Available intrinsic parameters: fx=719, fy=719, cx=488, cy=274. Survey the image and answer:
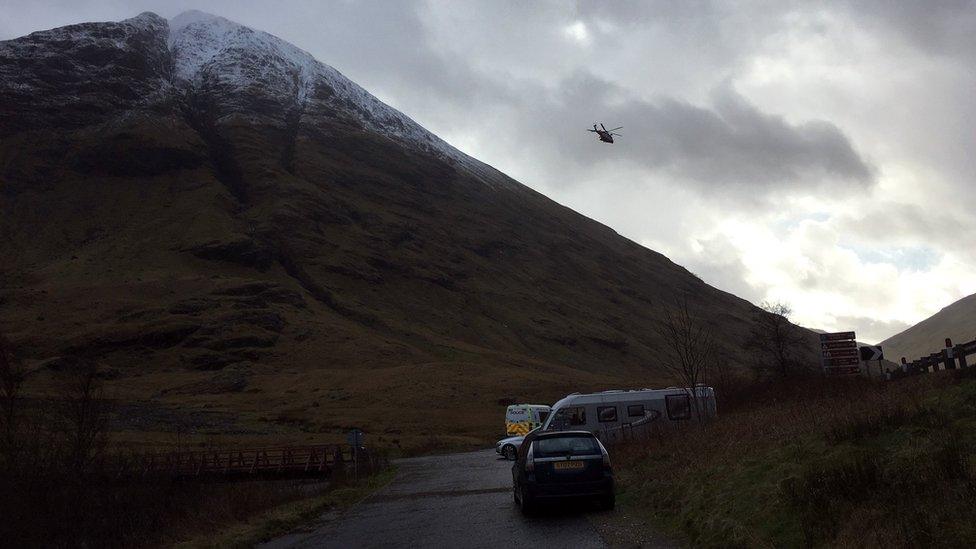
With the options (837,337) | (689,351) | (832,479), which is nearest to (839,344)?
(837,337)

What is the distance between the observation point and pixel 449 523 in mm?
13547

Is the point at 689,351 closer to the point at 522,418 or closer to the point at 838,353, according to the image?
the point at 838,353

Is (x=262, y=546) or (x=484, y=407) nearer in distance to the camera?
(x=262, y=546)

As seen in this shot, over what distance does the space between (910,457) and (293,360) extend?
78.6 metres

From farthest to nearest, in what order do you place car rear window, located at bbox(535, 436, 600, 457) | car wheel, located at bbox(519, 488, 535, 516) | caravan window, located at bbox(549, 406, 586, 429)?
1. caravan window, located at bbox(549, 406, 586, 429)
2. car rear window, located at bbox(535, 436, 600, 457)
3. car wheel, located at bbox(519, 488, 535, 516)

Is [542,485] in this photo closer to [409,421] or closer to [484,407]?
[409,421]

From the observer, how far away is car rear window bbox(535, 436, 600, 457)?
1301cm

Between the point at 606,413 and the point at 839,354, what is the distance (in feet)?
28.6

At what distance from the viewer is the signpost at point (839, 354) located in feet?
80.4

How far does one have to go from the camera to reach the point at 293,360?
81.4 metres

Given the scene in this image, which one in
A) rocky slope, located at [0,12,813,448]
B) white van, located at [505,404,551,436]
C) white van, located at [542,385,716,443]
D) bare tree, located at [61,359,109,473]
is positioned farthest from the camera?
rocky slope, located at [0,12,813,448]

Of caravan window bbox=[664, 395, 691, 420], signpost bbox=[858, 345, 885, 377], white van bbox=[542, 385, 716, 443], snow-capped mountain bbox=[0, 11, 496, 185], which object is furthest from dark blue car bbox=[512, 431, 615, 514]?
snow-capped mountain bbox=[0, 11, 496, 185]

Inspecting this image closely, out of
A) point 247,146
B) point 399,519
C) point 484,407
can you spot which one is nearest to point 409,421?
point 484,407

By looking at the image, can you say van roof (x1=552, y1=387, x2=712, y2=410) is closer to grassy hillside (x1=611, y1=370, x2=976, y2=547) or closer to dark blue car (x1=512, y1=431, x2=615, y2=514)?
grassy hillside (x1=611, y1=370, x2=976, y2=547)
